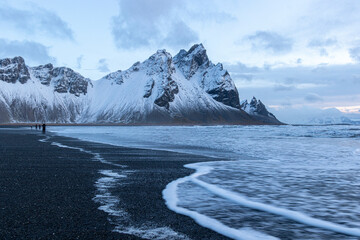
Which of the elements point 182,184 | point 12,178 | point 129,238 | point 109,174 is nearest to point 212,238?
point 129,238

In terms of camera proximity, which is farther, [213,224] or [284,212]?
[284,212]

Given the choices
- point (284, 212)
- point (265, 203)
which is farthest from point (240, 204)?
point (284, 212)

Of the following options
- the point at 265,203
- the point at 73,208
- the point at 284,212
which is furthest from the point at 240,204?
the point at 73,208

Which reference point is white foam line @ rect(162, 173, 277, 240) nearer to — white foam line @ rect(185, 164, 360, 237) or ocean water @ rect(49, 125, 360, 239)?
ocean water @ rect(49, 125, 360, 239)

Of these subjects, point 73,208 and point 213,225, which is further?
point 73,208

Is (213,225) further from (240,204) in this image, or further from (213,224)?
(240,204)

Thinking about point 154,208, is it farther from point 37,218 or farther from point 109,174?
point 109,174

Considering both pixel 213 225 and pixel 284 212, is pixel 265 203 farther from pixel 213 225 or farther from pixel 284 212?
pixel 213 225

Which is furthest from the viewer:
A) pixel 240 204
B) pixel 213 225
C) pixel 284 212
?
pixel 240 204

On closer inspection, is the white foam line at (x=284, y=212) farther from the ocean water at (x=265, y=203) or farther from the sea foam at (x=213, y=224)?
the sea foam at (x=213, y=224)

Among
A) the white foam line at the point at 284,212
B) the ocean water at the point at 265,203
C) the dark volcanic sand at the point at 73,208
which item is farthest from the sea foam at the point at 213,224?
the white foam line at the point at 284,212

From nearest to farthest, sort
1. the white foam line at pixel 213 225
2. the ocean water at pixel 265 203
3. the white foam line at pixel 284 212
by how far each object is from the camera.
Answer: the white foam line at pixel 213 225
the ocean water at pixel 265 203
the white foam line at pixel 284 212

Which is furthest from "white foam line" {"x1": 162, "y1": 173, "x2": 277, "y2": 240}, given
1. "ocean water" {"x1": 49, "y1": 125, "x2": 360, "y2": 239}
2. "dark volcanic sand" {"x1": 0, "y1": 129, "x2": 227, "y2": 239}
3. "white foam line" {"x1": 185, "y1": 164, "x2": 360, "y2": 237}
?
"white foam line" {"x1": 185, "y1": 164, "x2": 360, "y2": 237}

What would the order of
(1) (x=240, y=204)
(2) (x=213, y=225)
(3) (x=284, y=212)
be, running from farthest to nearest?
(1) (x=240, y=204), (3) (x=284, y=212), (2) (x=213, y=225)
